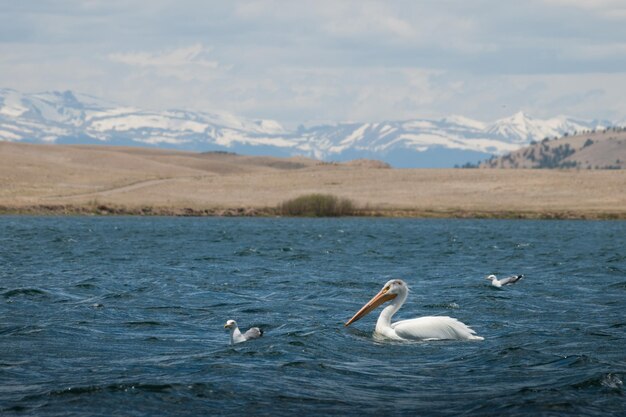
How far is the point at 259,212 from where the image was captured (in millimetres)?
101688

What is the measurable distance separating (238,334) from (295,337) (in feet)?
4.61

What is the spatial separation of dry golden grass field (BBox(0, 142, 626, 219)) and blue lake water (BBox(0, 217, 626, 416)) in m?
57.6

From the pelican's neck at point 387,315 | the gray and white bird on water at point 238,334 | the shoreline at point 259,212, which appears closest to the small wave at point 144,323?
the gray and white bird on water at point 238,334

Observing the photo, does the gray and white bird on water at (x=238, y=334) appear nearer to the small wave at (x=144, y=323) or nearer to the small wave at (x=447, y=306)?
the small wave at (x=144, y=323)

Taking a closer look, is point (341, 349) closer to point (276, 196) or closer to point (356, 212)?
point (356, 212)

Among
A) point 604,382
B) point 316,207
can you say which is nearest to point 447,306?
point 604,382

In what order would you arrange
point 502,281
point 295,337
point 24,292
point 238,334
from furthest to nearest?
point 502,281, point 24,292, point 295,337, point 238,334

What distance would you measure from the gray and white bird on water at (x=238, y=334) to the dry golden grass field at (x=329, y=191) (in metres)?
80.7

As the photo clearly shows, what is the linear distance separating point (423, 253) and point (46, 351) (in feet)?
103

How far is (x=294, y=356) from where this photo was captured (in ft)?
59.7

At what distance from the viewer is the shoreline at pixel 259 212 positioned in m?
98.5

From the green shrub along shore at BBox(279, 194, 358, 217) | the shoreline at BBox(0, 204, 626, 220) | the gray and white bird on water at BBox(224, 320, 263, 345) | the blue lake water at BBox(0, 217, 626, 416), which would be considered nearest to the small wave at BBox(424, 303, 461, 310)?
the blue lake water at BBox(0, 217, 626, 416)

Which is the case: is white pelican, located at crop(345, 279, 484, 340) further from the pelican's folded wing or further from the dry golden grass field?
the dry golden grass field

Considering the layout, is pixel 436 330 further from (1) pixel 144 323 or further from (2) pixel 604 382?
(1) pixel 144 323
